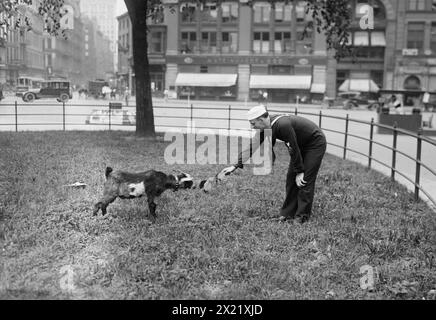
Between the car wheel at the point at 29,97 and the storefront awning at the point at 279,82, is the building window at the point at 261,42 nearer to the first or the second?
the storefront awning at the point at 279,82

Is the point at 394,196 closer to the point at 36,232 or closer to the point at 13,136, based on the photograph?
the point at 36,232

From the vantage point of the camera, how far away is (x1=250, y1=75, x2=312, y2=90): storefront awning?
55.9m

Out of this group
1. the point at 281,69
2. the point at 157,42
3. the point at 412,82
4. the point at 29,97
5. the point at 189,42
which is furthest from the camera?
the point at 157,42

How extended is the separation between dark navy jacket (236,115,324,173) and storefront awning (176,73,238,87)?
51082mm

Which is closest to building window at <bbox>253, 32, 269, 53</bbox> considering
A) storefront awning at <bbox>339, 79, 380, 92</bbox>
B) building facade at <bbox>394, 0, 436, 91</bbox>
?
storefront awning at <bbox>339, 79, 380, 92</bbox>

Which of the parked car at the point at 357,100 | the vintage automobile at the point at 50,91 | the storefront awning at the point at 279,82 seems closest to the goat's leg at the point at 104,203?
the vintage automobile at the point at 50,91

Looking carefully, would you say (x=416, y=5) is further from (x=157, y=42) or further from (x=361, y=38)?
(x=157, y=42)

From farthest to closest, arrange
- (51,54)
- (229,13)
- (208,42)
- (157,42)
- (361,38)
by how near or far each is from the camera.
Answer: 1. (157,42)
2. (208,42)
3. (229,13)
4. (361,38)
5. (51,54)

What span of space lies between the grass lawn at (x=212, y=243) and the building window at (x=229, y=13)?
5058 centimetres

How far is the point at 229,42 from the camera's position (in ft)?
193

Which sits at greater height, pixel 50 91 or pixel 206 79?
pixel 206 79

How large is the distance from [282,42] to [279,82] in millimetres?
4498

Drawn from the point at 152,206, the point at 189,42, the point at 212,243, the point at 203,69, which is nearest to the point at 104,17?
the point at 189,42

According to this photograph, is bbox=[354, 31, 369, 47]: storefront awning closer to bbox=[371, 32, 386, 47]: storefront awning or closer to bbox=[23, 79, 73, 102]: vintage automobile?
bbox=[371, 32, 386, 47]: storefront awning
